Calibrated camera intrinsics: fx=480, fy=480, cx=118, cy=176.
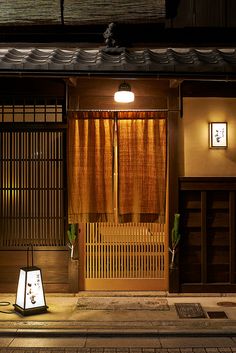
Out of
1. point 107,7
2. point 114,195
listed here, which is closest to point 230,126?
point 114,195

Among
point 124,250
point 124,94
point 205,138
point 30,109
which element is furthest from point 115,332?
point 30,109

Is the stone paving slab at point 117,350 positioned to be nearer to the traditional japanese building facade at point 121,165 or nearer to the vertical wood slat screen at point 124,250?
the traditional japanese building facade at point 121,165

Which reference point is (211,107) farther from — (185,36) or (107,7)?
(107,7)

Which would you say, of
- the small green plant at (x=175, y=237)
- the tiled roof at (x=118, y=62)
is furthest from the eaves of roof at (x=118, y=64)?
the small green plant at (x=175, y=237)

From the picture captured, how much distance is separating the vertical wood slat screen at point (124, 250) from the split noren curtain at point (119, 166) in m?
0.56

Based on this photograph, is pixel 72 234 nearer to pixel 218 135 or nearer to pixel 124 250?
pixel 124 250

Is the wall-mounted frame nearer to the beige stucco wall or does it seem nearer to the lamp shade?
the beige stucco wall

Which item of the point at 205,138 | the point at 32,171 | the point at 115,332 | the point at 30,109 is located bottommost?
the point at 115,332

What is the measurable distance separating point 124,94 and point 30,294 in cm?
471

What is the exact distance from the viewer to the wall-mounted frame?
11539mm

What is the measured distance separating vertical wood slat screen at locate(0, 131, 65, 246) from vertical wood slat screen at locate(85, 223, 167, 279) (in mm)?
871

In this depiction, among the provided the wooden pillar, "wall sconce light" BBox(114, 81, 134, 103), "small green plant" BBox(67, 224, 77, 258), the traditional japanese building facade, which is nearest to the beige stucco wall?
the traditional japanese building facade

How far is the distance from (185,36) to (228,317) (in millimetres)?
6439

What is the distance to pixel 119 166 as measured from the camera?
37.2 ft
